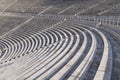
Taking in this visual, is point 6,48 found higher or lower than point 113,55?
lower

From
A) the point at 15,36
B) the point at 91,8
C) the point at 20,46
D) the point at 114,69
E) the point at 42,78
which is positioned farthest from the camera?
the point at 91,8

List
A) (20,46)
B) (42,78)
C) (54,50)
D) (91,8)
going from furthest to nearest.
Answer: (91,8)
(20,46)
(54,50)
(42,78)

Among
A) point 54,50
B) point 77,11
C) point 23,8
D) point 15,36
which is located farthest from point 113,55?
point 23,8

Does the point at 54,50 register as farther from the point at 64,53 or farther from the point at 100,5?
the point at 100,5

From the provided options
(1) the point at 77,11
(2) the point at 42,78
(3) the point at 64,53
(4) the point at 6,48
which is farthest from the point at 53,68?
(1) the point at 77,11

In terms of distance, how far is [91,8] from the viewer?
172 feet

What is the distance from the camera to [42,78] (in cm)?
1728

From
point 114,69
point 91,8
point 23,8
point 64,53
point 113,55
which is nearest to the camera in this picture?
point 114,69

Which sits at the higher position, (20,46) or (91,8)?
(91,8)

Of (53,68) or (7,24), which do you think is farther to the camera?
→ (7,24)

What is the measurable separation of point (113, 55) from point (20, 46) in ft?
65.9

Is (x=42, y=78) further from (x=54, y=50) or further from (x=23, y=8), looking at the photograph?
(x=23, y=8)

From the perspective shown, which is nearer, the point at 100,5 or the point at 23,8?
the point at 100,5

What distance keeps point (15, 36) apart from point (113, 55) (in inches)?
1082
